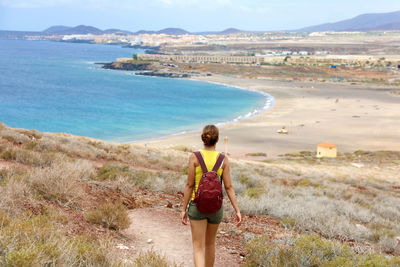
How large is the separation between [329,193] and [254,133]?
81.2 ft

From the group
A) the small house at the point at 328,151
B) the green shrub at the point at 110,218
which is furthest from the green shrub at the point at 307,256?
the small house at the point at 328,151

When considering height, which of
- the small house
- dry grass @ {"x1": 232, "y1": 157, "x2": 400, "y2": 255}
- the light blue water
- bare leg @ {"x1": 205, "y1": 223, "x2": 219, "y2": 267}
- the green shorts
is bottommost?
the light blue water

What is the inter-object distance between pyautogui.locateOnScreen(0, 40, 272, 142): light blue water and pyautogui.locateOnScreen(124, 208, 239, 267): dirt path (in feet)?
96.7

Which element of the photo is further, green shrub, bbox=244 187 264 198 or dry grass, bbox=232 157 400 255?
green shrub, bbox=244 187 264 198

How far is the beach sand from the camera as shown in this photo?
104ft

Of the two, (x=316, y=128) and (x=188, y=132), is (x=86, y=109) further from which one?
(x=316, y=128)

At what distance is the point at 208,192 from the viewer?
3785 mm

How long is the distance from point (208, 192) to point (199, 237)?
1.71 ft

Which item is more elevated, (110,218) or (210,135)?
(210,135)

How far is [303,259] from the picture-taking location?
4.47 m

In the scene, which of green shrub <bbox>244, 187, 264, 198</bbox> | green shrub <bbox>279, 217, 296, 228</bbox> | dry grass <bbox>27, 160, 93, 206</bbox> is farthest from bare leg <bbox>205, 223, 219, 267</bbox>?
green shrub <bbox>244, 187, 264, 198</bbox>

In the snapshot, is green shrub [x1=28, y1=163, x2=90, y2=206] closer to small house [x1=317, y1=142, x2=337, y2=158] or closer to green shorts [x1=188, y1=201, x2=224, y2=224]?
green shorts [x1=188, y1=201, x2=224, y2=224]

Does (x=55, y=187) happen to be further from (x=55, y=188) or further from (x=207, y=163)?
(x=207, y=163)

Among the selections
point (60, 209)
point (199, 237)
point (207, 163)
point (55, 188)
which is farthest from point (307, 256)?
point (55, 188)
